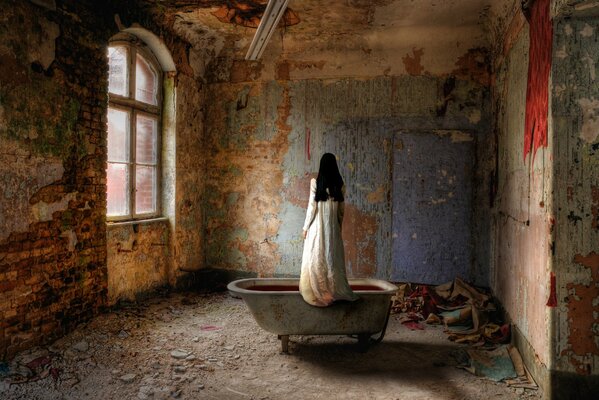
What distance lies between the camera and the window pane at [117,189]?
466cm

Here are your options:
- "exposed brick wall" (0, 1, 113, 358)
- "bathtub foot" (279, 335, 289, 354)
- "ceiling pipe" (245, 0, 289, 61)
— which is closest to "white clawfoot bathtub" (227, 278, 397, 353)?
"bathtub foot" (279, 335, 289, 354)

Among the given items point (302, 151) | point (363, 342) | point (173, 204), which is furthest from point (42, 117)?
point (363, 342)

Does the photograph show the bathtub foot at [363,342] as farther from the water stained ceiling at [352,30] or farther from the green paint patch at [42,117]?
the water stained ceiling at [352,30]

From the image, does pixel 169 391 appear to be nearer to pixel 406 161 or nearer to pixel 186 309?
pixel 186 309

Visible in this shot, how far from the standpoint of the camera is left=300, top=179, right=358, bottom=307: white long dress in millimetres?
3594

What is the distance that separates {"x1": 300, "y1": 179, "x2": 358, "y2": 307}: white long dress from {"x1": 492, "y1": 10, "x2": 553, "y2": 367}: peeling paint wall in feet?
4.40

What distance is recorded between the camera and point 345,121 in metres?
5.73

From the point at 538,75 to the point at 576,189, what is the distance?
35.1 inches

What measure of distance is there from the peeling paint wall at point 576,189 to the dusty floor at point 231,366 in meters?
0.52

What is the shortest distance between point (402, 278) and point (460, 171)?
58.6 inches

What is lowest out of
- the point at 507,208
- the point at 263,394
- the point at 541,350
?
the point at 263,394

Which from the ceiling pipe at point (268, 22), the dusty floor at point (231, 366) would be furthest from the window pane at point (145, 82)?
the dusty floor at point (231, 366)

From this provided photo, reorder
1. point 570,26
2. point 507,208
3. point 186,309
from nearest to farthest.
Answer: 1. point 570,26
2. point 507,208
3. point 186,309

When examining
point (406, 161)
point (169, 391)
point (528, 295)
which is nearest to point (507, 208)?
point (528, 295)
